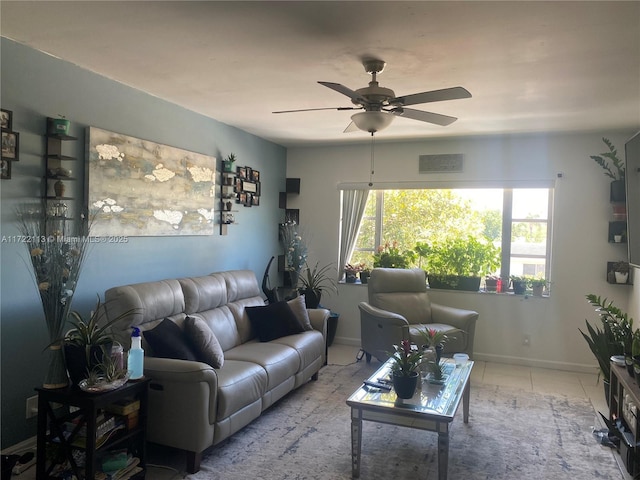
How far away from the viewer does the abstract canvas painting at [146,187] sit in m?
3.28

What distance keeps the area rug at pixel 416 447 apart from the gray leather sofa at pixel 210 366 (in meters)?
0.15

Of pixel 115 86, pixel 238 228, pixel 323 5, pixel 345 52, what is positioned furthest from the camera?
pixel 238 228

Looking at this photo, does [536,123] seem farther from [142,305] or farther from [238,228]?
[142,305]

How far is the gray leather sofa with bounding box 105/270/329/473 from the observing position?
106 inches

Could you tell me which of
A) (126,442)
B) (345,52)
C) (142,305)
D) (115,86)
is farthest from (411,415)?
(115,86)

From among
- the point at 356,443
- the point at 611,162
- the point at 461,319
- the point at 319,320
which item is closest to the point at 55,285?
the point at 356,443

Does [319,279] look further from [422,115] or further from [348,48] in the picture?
[348,48]

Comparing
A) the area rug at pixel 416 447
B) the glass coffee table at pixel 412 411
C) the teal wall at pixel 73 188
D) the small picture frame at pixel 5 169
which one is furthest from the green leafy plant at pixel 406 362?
the small picture frame at pixel 5 169

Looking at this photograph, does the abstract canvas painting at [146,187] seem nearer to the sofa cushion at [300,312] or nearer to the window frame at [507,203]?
the sofa cushion at [300,312]

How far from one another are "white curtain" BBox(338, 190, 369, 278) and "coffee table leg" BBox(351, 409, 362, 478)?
3302mm

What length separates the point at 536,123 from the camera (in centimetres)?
441

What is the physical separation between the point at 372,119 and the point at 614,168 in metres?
3.26

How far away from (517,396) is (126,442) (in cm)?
317

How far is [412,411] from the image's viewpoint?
258 cm
